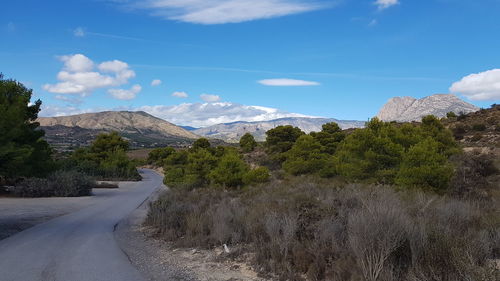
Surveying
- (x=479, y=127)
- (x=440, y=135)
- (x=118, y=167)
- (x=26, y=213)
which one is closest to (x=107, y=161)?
(x=118, y=167)

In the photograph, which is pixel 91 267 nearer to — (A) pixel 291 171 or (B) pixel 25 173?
(B) pixel 25 173

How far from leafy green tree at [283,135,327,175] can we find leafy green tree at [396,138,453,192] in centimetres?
1502

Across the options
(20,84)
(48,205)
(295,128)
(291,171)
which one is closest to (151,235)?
(48,205)

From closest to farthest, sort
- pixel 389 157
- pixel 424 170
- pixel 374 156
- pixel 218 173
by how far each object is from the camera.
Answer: pixel 424 170 → pixel 389 157 → pixel 374 156 → pixel 218 173

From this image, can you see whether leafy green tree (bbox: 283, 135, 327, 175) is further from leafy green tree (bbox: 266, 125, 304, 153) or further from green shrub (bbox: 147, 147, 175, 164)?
green shrub (bbox: 147, 147, 175, 164)

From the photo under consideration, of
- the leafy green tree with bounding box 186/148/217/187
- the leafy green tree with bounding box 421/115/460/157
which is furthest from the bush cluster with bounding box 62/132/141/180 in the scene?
the leafy green tree with bounding box 421/115/460/157

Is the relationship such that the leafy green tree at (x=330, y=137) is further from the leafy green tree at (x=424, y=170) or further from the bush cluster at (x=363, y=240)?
the bush cluster at (x=363, y=240)

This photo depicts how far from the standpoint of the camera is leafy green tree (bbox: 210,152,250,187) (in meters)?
27.0

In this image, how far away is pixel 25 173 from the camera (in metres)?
24.4

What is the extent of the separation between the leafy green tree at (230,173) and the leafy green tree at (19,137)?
1134 cm

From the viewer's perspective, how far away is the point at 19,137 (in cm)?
2644

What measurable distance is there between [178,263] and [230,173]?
17788mm

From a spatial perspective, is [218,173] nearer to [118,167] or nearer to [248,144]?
[118,167]

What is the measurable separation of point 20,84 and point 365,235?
23960 millimetres
